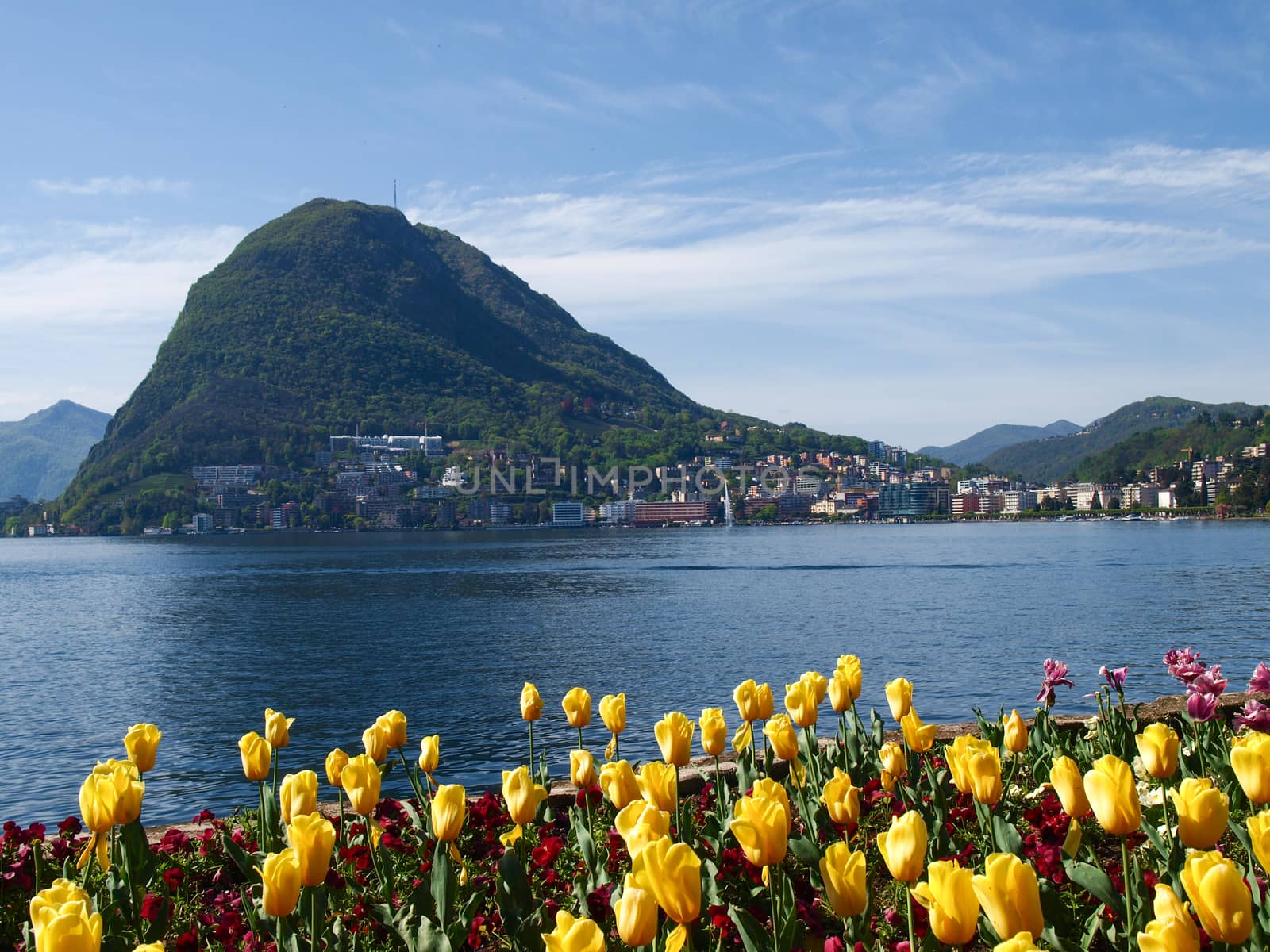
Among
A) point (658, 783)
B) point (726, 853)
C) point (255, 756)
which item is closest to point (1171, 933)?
point (658, 783)

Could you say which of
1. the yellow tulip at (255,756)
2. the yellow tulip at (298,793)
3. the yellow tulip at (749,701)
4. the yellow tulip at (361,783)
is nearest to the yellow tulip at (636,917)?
the yellow tulip at (298,793)

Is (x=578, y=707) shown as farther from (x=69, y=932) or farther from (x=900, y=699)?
(x=69, y=932)

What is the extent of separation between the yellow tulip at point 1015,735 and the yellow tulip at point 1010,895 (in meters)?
2.88

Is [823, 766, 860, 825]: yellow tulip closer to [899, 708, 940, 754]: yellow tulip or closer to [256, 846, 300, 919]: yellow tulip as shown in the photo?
[899, 708, 940, 754]: yellow tulip

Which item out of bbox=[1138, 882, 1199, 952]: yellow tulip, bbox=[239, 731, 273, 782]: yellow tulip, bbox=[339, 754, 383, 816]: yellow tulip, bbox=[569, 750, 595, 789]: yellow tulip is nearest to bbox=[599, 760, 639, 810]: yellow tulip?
bbox=[569, 750, 595, 789]: yellow tulip

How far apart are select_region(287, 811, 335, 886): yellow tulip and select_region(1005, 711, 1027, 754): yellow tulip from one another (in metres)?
3.48

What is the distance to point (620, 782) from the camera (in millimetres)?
4582

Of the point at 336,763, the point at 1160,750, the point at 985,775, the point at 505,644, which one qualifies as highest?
the point at 1160,750

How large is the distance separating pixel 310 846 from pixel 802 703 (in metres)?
2.98

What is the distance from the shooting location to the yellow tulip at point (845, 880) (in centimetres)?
358

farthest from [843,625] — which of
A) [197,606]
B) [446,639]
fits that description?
[197,606]

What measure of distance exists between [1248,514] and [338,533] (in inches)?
5106

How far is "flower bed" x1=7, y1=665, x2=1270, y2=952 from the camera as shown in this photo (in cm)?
312

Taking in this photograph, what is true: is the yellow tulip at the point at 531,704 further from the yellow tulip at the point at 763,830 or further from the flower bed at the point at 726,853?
the yellow tulip at the point at 763,830
